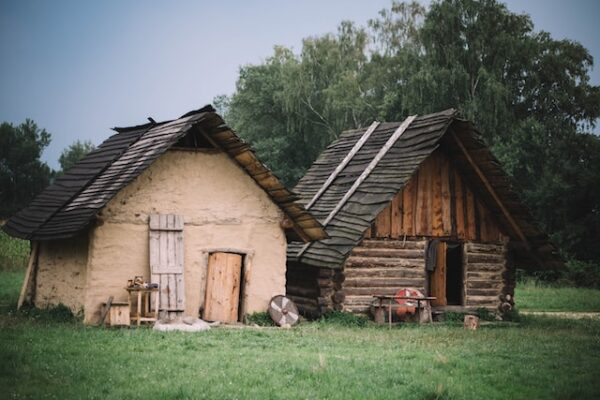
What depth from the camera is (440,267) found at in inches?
939

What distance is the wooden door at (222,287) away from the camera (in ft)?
66.2

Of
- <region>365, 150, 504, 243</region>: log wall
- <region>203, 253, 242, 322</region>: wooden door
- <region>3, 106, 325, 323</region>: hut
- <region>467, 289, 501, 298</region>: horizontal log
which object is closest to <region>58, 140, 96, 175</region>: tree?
<region>3, 106, 325, 323</region>: hut

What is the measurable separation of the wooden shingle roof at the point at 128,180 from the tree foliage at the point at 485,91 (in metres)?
25.5

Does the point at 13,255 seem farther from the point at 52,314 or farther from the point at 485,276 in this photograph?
the point at 485,276

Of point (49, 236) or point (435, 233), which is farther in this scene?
point (435, 233)

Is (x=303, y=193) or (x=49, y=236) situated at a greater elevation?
(x=303, y=193)

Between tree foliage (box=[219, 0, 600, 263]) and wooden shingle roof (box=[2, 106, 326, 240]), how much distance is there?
83.7ft

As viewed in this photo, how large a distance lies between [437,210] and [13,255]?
20.6 m

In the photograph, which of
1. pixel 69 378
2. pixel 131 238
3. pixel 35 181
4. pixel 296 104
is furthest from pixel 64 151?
pixel 69 378

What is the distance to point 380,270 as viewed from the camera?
74.9 ft

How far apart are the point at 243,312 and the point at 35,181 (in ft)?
158

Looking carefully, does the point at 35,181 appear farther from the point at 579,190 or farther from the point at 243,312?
the point at 243,312

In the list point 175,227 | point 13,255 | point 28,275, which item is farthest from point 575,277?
point 28,275

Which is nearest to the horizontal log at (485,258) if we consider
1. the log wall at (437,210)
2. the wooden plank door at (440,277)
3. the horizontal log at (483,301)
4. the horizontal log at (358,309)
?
the log wall at (437,210)
